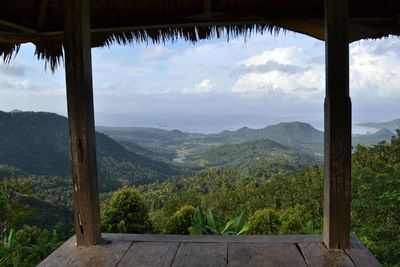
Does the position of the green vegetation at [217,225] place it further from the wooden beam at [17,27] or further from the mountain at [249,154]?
the mountain at [249,154]

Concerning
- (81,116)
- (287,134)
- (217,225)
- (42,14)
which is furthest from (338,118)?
(287,134)

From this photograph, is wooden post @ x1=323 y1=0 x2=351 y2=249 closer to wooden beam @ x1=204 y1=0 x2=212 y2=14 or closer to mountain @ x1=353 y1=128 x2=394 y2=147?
wooden beam @ x1=204 y1=0 x2=212 y2=14

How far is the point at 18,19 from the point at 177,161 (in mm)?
37061

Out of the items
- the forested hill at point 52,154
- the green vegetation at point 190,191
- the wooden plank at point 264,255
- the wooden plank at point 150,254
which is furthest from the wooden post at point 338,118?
the forested hill at point 52,154

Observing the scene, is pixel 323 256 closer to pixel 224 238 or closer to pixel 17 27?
pixel 224 238

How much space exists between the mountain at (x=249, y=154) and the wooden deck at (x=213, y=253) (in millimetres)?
26857

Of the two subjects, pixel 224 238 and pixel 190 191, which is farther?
pixel 190 191

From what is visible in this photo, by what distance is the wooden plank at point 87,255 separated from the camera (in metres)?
1.59

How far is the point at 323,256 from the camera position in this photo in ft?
5.22

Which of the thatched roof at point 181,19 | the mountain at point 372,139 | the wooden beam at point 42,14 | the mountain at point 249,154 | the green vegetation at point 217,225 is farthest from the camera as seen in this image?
the mountain at point 249,154

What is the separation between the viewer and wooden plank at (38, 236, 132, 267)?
1587 mm

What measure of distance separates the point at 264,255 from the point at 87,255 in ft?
2.35

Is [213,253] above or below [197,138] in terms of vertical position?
above

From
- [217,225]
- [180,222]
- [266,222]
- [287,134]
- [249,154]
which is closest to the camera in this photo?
[217,225]
